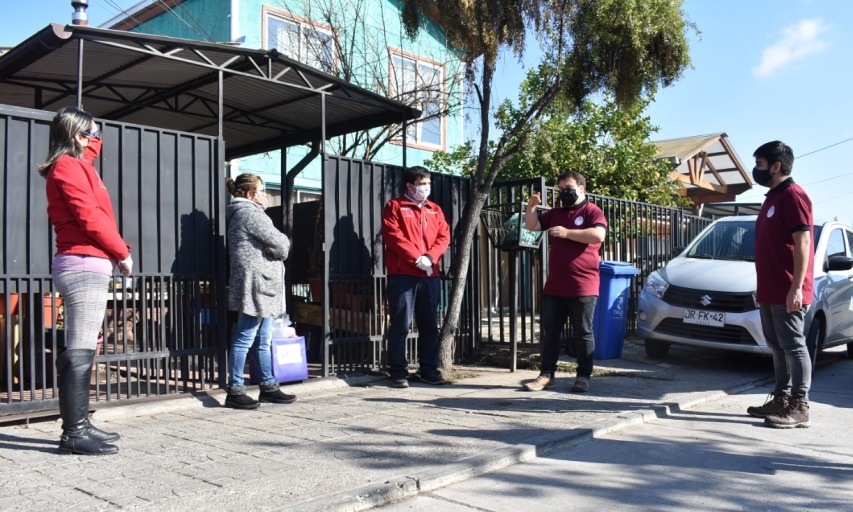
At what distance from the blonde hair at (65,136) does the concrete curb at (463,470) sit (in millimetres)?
2617

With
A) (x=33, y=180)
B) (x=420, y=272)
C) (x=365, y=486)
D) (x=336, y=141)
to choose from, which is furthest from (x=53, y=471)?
(x=336, y=141)

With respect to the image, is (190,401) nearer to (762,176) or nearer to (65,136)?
(65,136)

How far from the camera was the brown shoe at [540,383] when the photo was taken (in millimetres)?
6551

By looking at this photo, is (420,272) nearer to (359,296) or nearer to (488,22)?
(359,296)

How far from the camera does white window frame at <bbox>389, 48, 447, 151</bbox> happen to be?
13289 mm

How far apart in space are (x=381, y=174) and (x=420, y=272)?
1363 mm

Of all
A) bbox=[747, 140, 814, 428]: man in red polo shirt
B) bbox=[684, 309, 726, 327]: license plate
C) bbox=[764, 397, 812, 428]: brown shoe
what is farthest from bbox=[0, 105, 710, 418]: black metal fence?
bbox=[764, 397, 812, 428]: brown shoe

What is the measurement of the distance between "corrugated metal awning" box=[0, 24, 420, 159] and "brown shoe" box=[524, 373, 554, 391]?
3.39m

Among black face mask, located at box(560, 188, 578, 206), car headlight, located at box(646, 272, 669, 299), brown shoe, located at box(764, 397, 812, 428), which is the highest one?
black face mask, located at box(560, 188, 578, 206)

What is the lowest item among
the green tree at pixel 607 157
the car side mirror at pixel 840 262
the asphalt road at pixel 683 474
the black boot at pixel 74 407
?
the asphalt road at pixel 683 474

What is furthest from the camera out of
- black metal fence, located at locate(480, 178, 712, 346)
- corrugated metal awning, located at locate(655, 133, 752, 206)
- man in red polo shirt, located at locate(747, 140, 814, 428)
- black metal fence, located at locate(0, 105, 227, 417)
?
corrugated metal awning, located at locate(655, 133, 752, 206)

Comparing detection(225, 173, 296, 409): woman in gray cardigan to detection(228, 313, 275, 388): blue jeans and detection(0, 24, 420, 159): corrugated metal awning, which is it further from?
detection(0, 24, 420, 159): corrugated metal awning

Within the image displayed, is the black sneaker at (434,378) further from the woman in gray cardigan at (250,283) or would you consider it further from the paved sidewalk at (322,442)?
the woman in gray cardigan at (250,283)

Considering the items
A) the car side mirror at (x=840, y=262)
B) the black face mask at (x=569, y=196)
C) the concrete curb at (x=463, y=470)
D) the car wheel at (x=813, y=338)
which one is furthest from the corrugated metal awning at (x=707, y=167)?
the concrete curb at (x=463, y=470)
